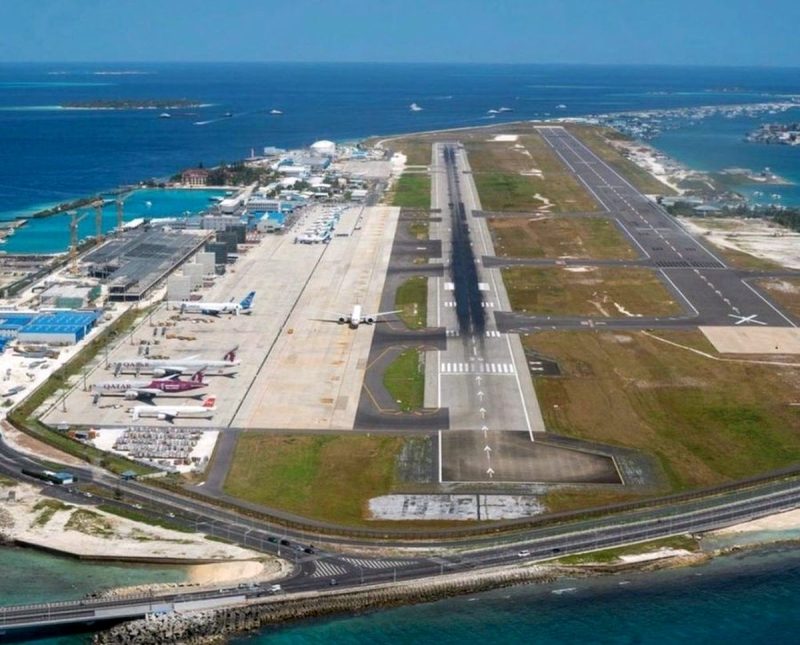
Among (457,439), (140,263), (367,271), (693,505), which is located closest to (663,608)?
(693,505)

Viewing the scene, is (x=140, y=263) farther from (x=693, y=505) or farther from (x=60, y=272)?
(x=693, y=505)

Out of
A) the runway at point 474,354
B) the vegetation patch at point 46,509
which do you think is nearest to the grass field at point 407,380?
the runway at point 474,354

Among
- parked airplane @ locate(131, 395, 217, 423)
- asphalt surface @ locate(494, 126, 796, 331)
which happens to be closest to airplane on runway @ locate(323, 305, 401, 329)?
asphalt surface @ locate(494, 126, 796, 331)

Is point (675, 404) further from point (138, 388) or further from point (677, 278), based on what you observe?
point (138, 388)

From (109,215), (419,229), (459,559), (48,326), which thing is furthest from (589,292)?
(109,215)

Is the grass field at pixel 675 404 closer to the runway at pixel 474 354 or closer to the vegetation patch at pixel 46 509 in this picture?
the runway at pixel 474 354
